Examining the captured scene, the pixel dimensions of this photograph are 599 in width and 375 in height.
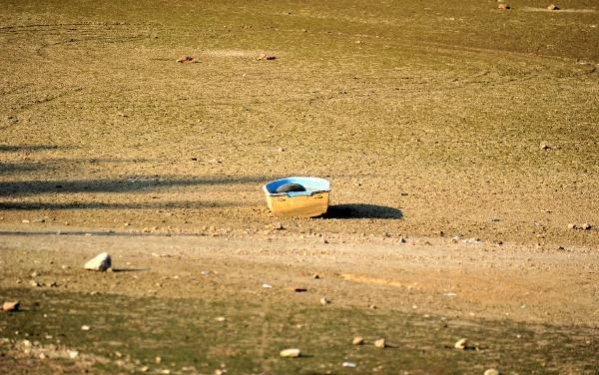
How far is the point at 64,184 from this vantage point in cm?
1197

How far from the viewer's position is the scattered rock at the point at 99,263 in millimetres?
9125

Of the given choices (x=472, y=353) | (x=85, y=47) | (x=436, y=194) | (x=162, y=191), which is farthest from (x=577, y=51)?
(x=472, y=353)

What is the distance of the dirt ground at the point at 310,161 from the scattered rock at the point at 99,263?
11 cm

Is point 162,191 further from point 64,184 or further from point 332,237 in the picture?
point 332,237

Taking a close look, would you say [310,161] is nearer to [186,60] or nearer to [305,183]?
[305,183]

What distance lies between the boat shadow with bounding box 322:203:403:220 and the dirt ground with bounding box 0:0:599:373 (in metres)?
0.03

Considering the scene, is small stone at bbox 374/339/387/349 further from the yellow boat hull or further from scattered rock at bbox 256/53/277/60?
scattered rock at bbox 256/53/277/60

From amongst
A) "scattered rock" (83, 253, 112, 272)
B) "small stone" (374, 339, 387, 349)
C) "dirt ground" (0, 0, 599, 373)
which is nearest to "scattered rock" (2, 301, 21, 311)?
"dirt ground" (0, 0, 599, 373)

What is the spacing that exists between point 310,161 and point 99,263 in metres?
4.31

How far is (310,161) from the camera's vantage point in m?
13.1

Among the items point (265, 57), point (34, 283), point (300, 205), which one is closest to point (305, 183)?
point (300, 205)

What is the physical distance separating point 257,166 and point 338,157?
925 mm

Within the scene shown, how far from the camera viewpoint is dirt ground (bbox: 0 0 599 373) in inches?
356

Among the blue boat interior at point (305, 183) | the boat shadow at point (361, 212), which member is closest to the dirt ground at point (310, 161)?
the boat shadow at point (361, 212)
